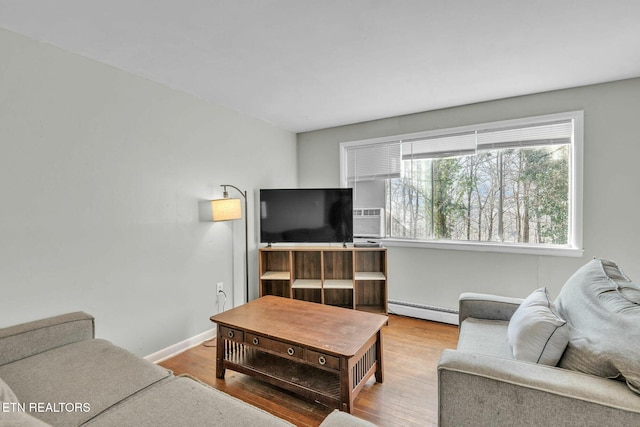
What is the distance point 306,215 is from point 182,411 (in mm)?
2428

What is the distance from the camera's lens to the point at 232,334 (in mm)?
2182

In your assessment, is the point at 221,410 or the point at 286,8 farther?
the point at 286,8

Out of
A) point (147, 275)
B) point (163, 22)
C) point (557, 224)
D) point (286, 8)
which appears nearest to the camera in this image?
point (286, 8)

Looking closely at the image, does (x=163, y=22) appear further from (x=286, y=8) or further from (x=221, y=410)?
(x=221, y=410)

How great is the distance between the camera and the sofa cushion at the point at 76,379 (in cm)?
116

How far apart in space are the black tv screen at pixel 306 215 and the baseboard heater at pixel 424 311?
3.31 feet

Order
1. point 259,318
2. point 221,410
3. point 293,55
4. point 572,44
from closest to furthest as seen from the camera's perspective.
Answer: point 221,410, point 572,44, point 293,55, point 259,318

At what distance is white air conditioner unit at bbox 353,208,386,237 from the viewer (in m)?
3.70

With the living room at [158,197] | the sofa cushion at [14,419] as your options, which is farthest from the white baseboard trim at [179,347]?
the sofa cushion at [14,419]

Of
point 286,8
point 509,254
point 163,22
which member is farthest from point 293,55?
point 509,254

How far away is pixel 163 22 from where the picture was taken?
5.56 ft

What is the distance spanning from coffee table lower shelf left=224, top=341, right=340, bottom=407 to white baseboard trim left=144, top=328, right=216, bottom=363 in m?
0.67

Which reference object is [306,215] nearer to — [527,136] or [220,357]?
[220,357]

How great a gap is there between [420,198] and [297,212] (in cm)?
144
